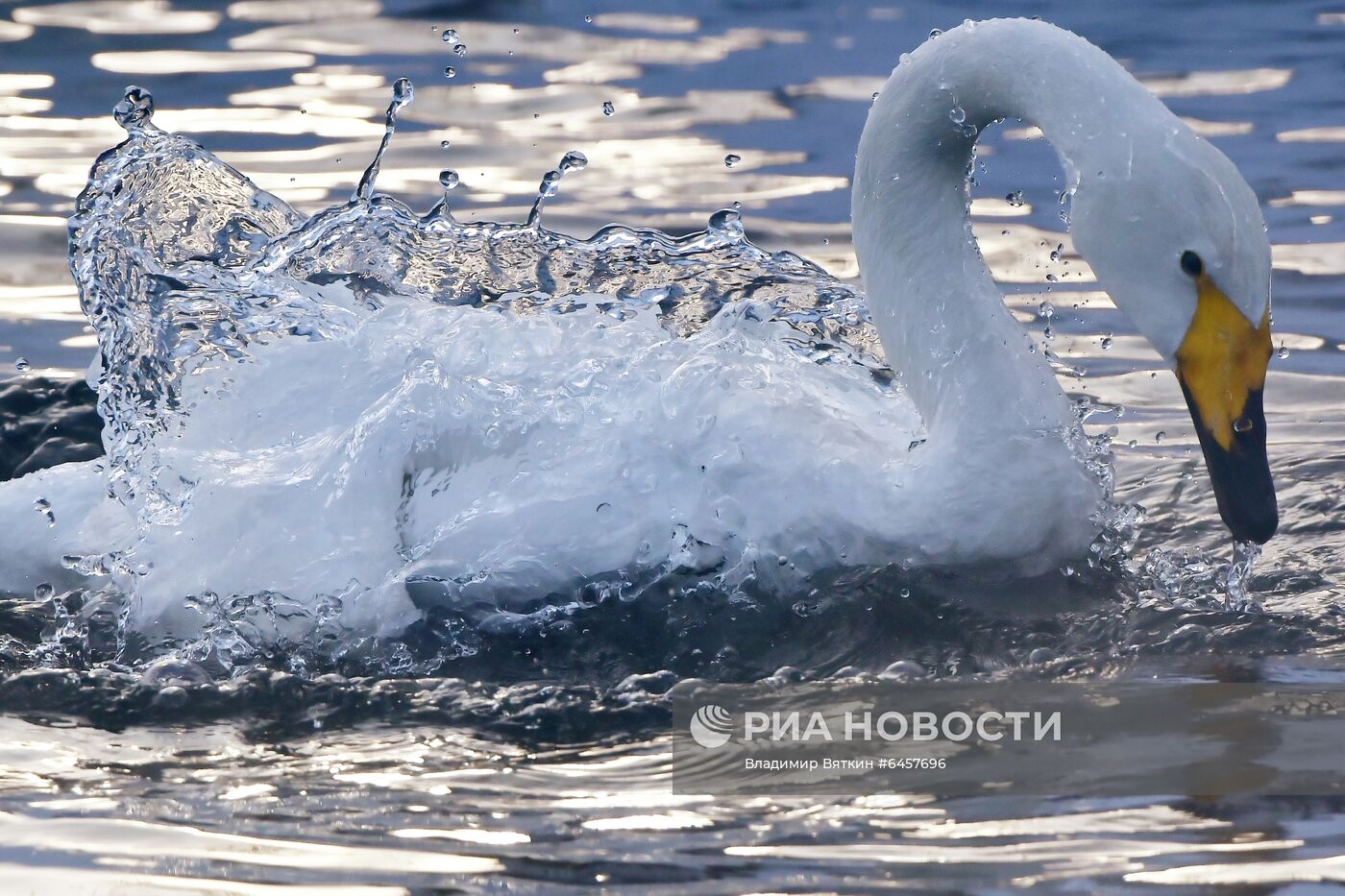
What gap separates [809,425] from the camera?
4.54m

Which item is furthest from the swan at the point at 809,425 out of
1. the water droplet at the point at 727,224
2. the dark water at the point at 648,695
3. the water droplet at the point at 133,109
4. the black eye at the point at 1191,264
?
the water droplet at the point at 133,109

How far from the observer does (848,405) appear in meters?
4.93

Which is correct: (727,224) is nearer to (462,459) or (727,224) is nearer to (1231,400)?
(462,459)

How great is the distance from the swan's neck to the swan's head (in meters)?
0.17

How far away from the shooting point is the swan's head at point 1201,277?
13.2 feet

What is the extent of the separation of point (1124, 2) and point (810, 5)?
7.68 ft

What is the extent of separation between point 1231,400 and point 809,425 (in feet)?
3.33

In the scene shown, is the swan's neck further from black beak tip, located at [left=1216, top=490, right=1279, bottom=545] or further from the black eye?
black beak tip, located at [left=1216, top=490, right=1279, bottom=545]

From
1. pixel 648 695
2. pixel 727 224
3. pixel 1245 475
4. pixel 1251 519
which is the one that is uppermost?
pixel 727 224

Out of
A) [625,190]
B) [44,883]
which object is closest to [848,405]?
[44,883]

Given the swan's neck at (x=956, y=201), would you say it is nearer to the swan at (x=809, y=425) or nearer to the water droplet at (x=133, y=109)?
the swan at (x=809, y=425)

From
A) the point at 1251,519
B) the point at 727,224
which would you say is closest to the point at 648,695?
the point at 1251,519

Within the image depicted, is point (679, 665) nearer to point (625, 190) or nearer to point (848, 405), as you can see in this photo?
point (848, 405)

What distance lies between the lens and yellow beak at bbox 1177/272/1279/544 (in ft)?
13.5
